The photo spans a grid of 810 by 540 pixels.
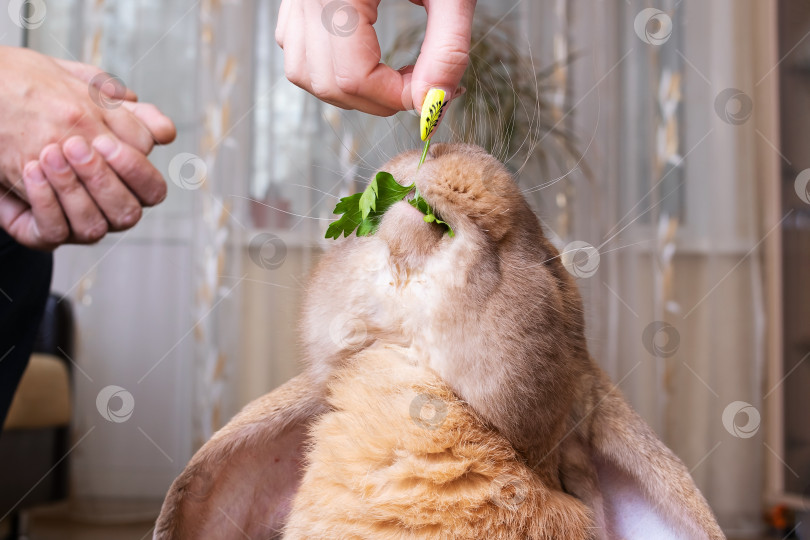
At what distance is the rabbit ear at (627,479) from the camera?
2.17 ft

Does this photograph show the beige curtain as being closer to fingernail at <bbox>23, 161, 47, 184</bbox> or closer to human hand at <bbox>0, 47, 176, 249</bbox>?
human hand at <bbox>0, 47, 176, 249</bbox>

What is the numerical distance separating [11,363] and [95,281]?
84.7 inches

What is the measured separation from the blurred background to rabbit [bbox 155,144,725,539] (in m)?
2.63

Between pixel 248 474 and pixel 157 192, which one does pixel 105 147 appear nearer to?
pixel 157 192

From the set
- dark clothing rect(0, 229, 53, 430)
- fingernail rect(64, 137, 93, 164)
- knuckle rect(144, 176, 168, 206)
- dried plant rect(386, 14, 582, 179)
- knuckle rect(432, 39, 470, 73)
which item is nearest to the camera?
knuckle rect(432, 39, 470, 73)

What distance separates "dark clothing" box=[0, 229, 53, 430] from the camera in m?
1.50

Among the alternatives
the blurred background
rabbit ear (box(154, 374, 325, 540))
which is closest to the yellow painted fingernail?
rabbit ear (box(154, 374, 325, 540))

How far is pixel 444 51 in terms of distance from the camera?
2.24 ft

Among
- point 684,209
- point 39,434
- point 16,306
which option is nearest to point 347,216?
point 16,306

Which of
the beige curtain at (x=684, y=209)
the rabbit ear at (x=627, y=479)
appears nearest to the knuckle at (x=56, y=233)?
the rabbit ear at (x=627, y=479)

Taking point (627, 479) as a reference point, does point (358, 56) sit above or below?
above

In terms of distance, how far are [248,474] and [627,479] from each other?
15.7 inches

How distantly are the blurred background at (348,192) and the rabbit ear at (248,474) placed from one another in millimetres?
2607

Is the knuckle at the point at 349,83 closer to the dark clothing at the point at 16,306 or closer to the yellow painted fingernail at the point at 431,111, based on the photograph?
the yellow painted fingernail at the point at 431,111
